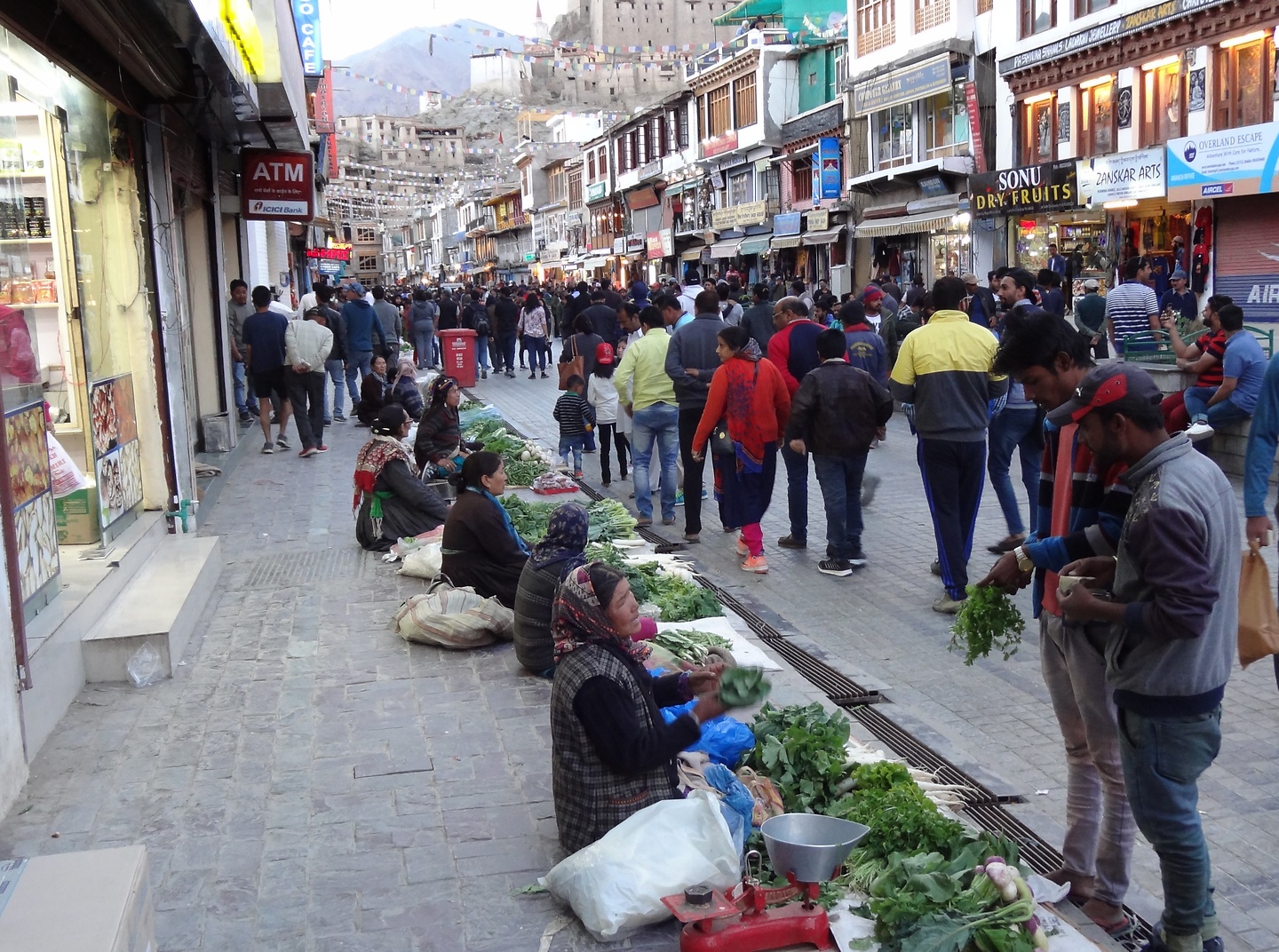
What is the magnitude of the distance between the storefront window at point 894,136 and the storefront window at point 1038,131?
4.51 meters

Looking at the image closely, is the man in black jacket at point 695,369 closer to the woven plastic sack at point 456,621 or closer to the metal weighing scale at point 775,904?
the woven plastic sack at point 456,621

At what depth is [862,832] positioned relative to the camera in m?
3.86

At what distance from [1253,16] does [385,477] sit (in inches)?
712

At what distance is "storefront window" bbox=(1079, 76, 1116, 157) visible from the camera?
958 inches

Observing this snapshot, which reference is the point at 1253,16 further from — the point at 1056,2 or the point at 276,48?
the point at 276,48

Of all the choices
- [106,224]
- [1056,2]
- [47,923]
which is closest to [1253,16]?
[1056,2]

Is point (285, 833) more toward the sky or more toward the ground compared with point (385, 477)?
more toward the ground

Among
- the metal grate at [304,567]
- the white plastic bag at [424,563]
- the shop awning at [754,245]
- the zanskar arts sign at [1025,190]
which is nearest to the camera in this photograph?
the white plastic bag at [424,563]

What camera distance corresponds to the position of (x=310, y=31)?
25984mm

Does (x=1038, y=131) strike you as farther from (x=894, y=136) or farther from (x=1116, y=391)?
(x=1116, y=391)

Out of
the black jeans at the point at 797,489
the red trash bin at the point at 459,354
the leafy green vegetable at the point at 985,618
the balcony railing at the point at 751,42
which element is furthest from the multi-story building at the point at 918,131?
the leafy green vegetable at the point at 985,618

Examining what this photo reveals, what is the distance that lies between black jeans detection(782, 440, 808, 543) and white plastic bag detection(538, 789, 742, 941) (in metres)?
5.32

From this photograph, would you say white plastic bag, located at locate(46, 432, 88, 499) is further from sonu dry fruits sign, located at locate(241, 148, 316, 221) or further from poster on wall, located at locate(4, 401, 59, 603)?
sonu dry fruits sign, located at locate(241, 148, 316, 221)

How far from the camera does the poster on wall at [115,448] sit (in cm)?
765
